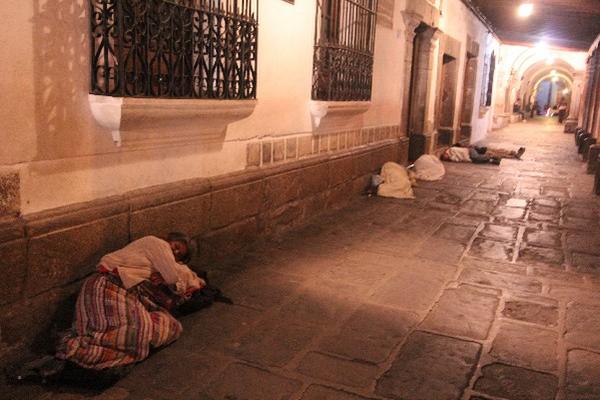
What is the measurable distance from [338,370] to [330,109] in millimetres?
3473

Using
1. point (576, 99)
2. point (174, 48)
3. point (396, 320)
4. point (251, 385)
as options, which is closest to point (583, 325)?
point (396, 320)

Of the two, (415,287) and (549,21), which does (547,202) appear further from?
(549,21)

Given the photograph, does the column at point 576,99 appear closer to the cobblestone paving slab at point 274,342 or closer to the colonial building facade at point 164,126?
the colonial building facade at point 164,126

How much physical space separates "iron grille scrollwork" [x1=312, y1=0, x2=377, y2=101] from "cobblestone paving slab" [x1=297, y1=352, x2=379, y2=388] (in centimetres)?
341

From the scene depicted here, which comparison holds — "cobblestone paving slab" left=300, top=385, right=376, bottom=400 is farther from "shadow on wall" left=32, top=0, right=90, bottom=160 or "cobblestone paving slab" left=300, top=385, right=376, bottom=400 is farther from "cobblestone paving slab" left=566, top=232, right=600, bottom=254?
"cobblestone paving slab" left=566, top=232, right=600, bottom=254

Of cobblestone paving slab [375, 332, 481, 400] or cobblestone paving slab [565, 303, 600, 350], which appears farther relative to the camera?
cobblestone paving slab [565, 303, 600, 350]

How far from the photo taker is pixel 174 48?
11.9 feet

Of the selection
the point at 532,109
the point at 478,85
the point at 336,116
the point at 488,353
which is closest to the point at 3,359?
the point at 488,353

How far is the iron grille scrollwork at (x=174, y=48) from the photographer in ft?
10.5

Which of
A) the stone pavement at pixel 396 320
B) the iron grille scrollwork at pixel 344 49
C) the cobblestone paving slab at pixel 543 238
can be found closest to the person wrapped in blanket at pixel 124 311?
the stone pavement at pixel 396 320

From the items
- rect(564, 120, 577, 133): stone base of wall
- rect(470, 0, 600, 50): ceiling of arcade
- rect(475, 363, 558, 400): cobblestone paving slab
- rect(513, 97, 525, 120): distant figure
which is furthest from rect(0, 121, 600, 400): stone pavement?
rect(513, 97, 525, 120): distant figure

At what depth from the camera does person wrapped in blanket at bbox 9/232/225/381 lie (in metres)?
2.79

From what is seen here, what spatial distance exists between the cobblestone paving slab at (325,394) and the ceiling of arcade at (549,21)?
12.1 meters

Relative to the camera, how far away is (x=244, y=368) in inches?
116
